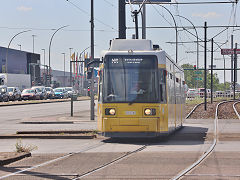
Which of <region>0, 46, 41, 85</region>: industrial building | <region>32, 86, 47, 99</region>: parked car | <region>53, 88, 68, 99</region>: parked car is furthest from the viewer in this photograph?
<region>0, 46, 41, 85</region>: industrial building

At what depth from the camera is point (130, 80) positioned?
18.3 m

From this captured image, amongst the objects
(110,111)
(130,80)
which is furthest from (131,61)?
(110,111)

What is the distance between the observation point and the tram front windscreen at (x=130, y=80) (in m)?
18.3

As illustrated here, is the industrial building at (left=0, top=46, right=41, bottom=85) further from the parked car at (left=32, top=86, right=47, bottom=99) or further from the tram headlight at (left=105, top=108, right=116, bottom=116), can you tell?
the tram headlight at (left=105, top=108, right=116, bottom=116)

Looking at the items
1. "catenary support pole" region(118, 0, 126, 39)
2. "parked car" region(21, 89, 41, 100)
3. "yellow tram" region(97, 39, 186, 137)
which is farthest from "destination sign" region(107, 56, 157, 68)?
"parked car" region(21, 89, 41, 100)

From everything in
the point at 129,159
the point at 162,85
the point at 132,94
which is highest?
the point at 162,85

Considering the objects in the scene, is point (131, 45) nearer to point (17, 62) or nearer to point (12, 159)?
point (12, 159)

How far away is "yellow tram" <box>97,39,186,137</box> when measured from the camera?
717 inches

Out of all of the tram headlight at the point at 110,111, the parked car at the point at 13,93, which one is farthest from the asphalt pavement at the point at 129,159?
the parked car at the point at 13,93

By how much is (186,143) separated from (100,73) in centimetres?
334

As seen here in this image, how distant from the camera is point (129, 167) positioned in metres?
12.1

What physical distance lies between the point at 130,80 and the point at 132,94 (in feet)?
1.36

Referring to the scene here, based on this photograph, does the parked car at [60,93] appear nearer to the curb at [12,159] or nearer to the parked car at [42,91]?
the parked car at [42,91]

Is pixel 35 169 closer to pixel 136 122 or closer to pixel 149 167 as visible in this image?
pixel 149 167
